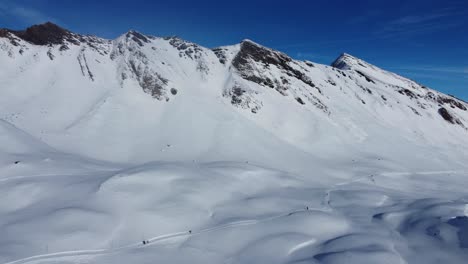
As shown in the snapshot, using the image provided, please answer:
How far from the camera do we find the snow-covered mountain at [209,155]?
12.1 metres

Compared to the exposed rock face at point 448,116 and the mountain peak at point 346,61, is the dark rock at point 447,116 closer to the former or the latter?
the exposed rock face at point 448,116

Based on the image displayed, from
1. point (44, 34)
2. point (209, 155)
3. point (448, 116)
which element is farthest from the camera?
point (448, 116)

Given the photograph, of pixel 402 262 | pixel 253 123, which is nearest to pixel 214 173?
pixel 402 262

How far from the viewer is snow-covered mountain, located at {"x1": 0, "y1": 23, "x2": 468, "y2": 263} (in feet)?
39.9

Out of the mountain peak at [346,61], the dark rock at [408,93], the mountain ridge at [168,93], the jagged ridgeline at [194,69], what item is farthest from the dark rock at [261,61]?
the mountain peak at [346,61]

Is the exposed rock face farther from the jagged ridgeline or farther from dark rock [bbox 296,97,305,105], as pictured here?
dark rock [bbox 296,97,305,105]

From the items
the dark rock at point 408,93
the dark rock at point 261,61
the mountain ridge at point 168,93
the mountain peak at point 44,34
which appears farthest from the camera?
the dark rock at point 408,93

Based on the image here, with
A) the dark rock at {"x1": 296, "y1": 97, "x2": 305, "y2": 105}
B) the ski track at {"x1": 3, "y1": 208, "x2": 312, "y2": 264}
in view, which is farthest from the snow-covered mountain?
the dark rock at {"x1": 296, "y1": 97, "x2": 305, "y2": 105}

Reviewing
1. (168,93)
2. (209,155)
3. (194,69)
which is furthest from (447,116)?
(209,155)

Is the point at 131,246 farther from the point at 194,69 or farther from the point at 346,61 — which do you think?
the point at 346,61

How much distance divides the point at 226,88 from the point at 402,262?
32.9 m

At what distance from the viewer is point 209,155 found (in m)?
27.7

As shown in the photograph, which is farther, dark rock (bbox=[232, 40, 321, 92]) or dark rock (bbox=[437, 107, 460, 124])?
dark rock (bbox=[437, 107, 460, 124])

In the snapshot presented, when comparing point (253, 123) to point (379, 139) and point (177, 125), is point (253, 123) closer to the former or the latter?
point (177, 125)
